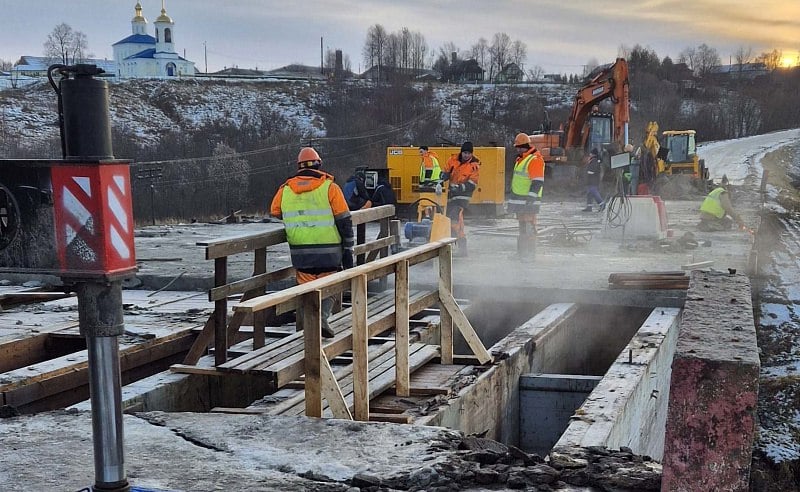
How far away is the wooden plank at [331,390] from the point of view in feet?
16.2

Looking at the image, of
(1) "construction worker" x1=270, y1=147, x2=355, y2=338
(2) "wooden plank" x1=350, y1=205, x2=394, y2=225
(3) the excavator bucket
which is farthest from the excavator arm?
(1) "construction worker" x1=270, y1=147, x2=355, y2=338

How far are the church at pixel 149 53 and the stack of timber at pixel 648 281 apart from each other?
3499 inches

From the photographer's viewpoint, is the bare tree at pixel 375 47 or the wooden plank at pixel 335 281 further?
the bare tree at pixel 375 47

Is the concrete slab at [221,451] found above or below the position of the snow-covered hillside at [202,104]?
below

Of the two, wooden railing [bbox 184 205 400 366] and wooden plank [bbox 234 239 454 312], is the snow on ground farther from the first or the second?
wooden railing [bbox 184 205 400 366]

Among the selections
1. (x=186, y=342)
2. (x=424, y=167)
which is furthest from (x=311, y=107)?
(x=186, y=342)

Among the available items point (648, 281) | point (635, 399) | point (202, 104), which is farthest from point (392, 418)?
point (202, 104)

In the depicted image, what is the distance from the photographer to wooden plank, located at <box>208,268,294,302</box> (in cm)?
580

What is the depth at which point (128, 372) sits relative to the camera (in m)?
7.12

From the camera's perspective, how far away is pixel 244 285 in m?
6.04

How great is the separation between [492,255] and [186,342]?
6252mm

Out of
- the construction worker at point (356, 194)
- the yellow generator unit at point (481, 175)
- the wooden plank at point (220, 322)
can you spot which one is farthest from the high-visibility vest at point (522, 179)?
the yellow generator unit at point (481, 175)

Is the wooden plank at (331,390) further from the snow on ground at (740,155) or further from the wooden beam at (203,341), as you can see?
the snow on ground at (740,155)

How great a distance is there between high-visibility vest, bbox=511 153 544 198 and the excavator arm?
7718mm
